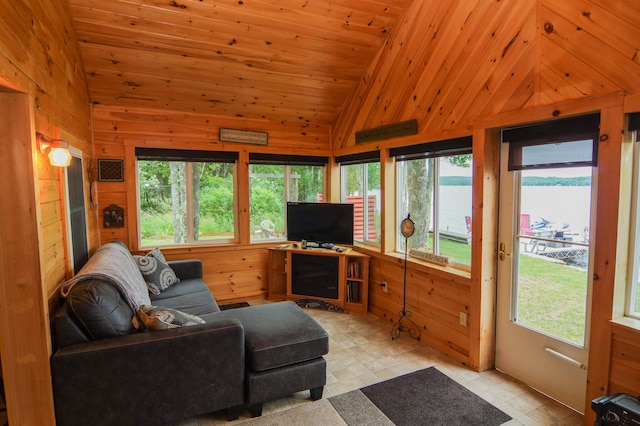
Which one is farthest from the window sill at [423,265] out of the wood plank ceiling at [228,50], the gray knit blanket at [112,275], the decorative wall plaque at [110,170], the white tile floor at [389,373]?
the decorative wall plaque at [110,170]

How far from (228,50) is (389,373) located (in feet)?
10.9

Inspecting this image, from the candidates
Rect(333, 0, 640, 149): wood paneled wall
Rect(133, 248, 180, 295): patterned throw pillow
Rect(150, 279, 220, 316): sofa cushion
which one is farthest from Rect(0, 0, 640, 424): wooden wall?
Rect(150, 279, 220, 316): sofa cushion

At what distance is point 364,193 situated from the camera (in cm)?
469

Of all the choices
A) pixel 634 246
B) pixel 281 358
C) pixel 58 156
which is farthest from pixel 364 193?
pixel 58 156

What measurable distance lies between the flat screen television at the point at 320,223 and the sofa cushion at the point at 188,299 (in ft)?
4.43

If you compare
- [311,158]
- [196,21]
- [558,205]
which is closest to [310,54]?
[196,21]

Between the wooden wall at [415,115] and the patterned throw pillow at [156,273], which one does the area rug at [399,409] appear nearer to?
the wooden wall at [415,115]

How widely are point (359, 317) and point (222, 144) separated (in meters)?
2.67

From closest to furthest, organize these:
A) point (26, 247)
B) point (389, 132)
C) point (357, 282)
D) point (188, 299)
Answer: point (26, 247) < point (188, 299) < point (389, 132) < point (357, 282)

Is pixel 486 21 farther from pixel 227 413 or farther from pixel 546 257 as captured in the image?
pixel 227 413

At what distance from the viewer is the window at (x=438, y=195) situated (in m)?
3.29

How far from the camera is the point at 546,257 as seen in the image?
262 centimetres

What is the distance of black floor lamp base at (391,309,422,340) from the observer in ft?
11.8

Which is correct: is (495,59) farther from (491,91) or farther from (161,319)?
(161,319)
